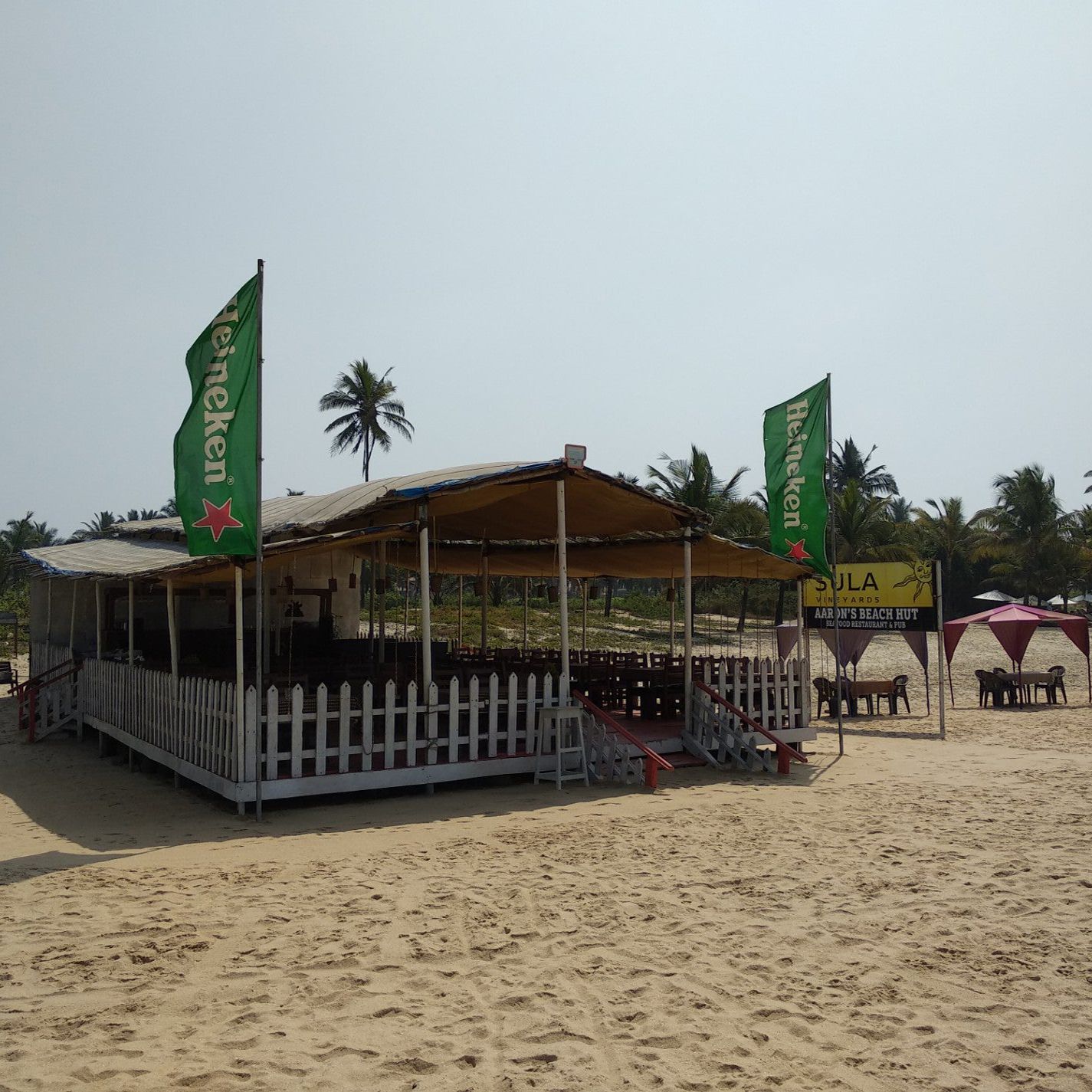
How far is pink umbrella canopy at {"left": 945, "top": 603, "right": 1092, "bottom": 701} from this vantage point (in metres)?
21.0

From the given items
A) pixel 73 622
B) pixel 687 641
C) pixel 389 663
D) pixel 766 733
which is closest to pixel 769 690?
pixel 766 733

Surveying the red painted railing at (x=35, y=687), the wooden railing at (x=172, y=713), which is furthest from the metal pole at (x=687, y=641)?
the red painted railing at (x=35, y=687)

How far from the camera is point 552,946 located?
5.43 metres

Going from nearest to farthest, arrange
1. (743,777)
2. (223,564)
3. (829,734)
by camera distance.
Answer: (223,564)
(743,777)
(829,734)

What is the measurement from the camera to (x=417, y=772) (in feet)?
32.8

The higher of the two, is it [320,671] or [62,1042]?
[320,671]

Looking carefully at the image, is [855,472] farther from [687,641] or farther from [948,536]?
[687,641]

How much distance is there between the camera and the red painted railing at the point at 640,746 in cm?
1042

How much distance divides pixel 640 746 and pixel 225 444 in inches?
221

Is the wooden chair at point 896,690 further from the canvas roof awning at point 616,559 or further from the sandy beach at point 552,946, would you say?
the sandy beach at point 552,946

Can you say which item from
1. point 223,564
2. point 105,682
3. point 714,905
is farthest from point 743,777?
point 105,682

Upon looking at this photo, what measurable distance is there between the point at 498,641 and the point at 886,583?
50.2 feet

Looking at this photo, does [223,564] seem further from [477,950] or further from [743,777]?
[743,777]

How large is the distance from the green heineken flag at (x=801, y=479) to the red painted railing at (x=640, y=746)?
4.18m
